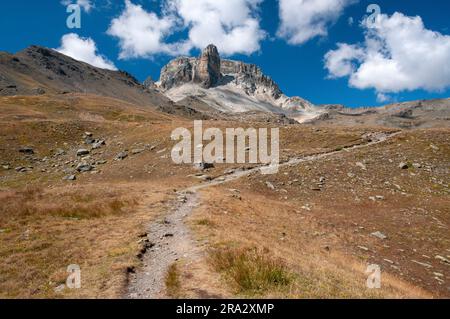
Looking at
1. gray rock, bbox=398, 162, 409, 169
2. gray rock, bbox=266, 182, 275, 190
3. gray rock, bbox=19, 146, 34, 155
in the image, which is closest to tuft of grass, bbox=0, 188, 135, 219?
gray rock, bbox=266, 182, 275, 190

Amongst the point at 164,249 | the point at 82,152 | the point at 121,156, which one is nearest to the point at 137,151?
the point at 121,156

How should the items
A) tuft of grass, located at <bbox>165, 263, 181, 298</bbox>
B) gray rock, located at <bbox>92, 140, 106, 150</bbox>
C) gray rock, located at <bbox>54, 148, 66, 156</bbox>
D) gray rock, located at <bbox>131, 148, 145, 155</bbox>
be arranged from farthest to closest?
gray rock, located at <bbox>92, 140, 106, 150</bbox>, gray rock, located at <bbox>54, 148, 66, 156</bbox>, gray rock, located at <bbox>131, 148, 145, 155</bbox>, tuft of grass, located at <bbox>165, 263, 181, 298</bbox>

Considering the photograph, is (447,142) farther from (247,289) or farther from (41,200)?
(41,200)

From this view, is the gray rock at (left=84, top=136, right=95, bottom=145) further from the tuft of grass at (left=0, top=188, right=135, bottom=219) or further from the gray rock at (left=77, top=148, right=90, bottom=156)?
the tuft of grass at (left=0, top=188, right=135, bottom=219)

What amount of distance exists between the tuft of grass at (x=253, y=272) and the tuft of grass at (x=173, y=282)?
1.50m

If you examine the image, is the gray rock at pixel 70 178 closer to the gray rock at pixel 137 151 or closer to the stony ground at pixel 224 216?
the stony ground at pixel 224 216

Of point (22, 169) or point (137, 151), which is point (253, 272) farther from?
point (22, 169)

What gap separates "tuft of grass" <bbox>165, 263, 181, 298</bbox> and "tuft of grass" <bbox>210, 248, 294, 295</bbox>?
1499 millimetres

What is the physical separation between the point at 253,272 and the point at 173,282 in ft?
9.70

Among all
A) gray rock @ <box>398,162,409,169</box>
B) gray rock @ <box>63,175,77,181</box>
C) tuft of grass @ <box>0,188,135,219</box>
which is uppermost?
gray rock @ <box>398,162,409,169</box>

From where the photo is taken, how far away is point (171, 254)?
49.6 ft

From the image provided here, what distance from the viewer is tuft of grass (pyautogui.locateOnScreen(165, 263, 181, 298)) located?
10.8 metres
